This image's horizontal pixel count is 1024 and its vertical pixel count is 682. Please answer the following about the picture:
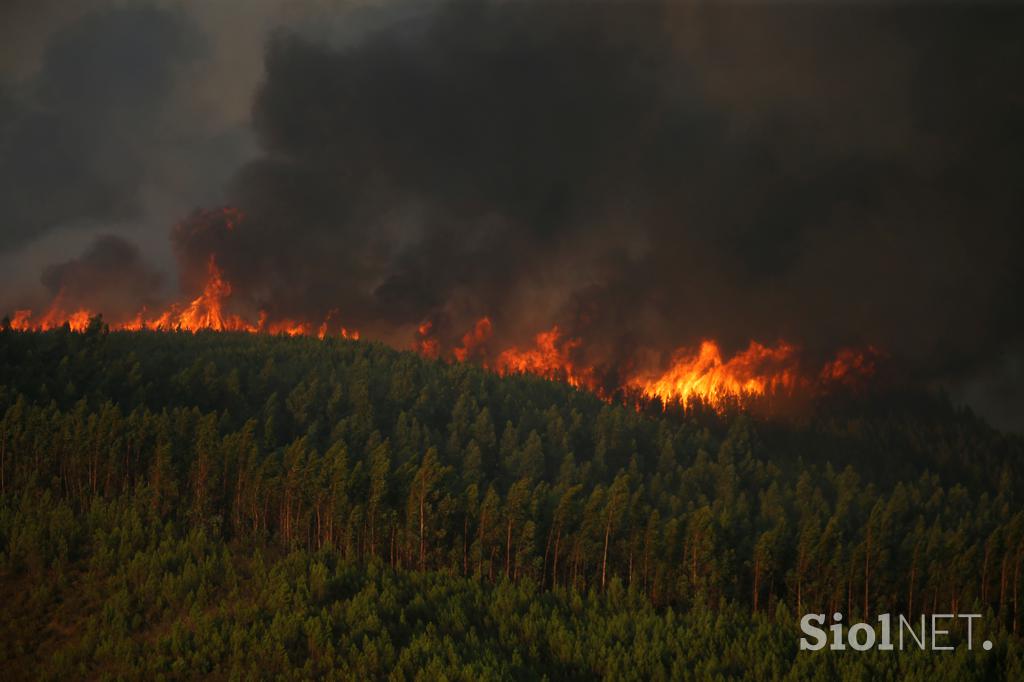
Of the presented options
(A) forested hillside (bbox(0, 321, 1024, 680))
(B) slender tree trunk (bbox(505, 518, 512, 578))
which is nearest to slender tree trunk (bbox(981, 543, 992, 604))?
(A) forested hillside (bbox(0, 321, 1024, 680))

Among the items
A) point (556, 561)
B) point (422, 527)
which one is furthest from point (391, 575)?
point (556, 561)

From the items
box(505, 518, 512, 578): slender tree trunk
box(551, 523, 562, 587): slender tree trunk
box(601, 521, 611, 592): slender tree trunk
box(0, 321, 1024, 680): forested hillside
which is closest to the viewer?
box(0, 321, 1024, 680): forested hillside

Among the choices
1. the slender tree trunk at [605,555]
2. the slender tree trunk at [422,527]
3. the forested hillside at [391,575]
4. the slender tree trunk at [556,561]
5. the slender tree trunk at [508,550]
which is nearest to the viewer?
the forested hillside at [391,575]

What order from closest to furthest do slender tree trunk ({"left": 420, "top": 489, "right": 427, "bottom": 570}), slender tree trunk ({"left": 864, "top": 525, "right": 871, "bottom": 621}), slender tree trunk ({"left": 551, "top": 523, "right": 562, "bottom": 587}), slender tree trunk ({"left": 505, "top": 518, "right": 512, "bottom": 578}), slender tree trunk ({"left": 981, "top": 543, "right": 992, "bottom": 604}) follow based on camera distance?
slender tree trunk ({"left": 420, "top": 489, "right": 427, "bottom": 570}) < slender tree trunk ({"left": 551, "top": 523, "right": 562, "bottom": 587}) < slender tree trunk ({"left": 505, "top": 518, "right": 512, "bottom": 578}) < slender tree trunk ({"left": 864, "top": 525, "right": 871, "bottom": 621}) < slender tree trunk ({"left": 981, "top": 543, "right": 992, "bottom": 604})

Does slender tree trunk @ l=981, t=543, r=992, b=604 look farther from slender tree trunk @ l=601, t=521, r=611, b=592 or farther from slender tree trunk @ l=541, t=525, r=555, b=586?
slender tree trunk @ l=541, t=525, r=555, b=586

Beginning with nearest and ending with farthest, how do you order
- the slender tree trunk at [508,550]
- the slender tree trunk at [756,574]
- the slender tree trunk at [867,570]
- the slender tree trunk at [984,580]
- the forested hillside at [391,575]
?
the forested hillside at [391,575] → the slender tree trunk at [508,550] → the slender tree trunk at [756,574] → the slender tree trunk at [867,570] → the slender tree trunk at [984,580]

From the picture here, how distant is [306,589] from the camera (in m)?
101

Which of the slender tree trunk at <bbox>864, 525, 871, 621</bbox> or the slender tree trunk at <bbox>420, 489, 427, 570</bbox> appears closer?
the slender tree trunk at <bbox>420, 489, 427, 570</bbox>

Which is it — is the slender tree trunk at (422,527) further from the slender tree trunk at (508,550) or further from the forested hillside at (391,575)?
the slender tree trunk at (508,550)

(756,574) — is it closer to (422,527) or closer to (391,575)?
(422,527)

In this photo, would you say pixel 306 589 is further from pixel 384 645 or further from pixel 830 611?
pixel 830 611

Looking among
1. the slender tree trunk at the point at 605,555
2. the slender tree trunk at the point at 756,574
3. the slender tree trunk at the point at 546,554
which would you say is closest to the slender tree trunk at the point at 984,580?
the slender tree trunk at the point at 756,574

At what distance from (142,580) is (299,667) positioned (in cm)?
2630

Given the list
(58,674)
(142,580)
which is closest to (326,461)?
(142,580)
